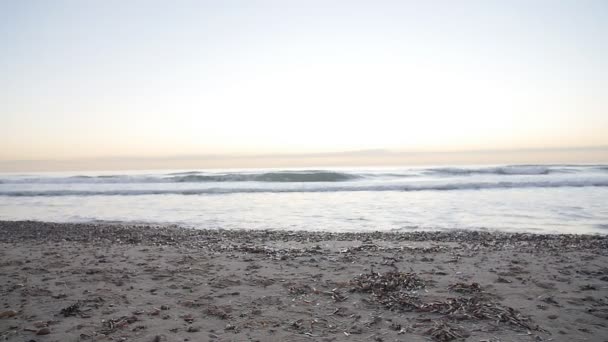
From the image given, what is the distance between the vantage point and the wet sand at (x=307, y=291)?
394cm

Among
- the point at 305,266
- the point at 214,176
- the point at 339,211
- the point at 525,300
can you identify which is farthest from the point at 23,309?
the point at 214,176

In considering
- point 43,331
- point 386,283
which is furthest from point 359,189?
point 43,331

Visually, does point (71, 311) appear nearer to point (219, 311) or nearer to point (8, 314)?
point (8, 314)

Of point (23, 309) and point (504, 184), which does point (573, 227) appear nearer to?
point (23, 309)

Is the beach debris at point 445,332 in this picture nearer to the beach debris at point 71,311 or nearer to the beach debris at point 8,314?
the beach debris at point 71,311

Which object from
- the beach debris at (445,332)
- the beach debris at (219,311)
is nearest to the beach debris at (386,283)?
the beach debris at (445,332)

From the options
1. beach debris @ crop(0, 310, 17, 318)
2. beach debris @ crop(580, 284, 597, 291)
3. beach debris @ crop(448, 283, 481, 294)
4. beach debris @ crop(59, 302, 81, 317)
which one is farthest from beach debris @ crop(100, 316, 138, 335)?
beach debris @ crop(580, 284, 597, 291)

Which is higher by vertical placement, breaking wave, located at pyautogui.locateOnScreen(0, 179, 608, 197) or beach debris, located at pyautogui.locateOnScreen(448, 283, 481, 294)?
beach debris, located at pyautogui.locateOnScreen(448, 283, 481, 294)

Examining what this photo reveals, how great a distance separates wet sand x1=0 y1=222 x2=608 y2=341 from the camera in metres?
3.94

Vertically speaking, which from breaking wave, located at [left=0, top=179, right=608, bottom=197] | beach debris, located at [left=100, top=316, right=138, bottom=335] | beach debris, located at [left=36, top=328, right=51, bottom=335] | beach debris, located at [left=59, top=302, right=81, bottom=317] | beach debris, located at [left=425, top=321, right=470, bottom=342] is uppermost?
beach debris, located at [left=59, top=302, right=81, bottom=317]

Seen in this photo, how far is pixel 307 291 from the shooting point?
5.07m

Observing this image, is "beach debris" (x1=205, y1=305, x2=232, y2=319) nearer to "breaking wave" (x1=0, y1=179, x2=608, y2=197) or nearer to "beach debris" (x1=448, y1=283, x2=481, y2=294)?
"beach debris" (x1=448, y1=283, x2=481, y2=294)

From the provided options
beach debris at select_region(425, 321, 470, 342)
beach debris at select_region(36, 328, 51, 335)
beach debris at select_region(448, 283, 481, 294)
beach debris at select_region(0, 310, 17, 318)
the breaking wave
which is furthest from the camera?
the breaking wave

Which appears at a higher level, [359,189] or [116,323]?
[116,323]
